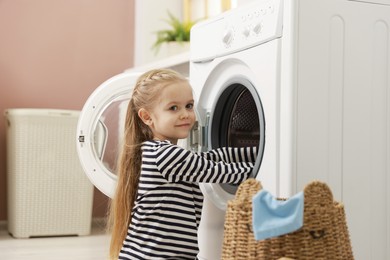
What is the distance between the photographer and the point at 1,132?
3.74m

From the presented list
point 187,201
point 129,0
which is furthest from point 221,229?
point 129,0

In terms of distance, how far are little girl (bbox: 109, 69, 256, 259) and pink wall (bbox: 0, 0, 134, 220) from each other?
1894 mm

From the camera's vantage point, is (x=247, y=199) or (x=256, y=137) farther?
(x=256, y=137)

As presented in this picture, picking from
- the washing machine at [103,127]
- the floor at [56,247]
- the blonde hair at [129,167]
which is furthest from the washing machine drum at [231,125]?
the floor at [56,247]

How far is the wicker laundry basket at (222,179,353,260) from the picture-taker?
1389 millimetres

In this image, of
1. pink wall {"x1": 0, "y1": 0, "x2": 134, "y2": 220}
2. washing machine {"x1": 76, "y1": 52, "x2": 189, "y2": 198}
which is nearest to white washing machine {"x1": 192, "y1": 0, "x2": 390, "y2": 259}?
washing machine {"x1": 76, "y1": 52, "x2": 189, "y2": 198}

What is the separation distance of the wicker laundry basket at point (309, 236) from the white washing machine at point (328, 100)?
0.73ft

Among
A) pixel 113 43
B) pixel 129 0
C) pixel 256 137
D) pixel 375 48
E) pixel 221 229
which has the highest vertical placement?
pixel 129 0

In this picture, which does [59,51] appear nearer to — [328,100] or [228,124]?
[228,124]

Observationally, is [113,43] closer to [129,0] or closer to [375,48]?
[129,0]

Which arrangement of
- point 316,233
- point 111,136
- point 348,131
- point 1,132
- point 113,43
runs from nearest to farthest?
point 316,233 < point 348,131 < point 111,136 < point 1,132 < point 113,43

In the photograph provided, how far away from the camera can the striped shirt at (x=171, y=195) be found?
6.03ft

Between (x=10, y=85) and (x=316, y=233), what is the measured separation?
9.10ft

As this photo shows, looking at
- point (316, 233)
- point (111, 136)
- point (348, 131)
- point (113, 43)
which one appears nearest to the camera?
point (316, 233)
